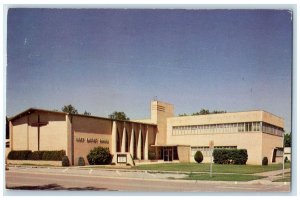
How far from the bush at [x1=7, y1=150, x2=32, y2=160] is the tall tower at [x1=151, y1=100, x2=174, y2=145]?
5.70 m

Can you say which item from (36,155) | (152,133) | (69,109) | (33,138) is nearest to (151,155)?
(152,133)

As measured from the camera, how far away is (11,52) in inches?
732

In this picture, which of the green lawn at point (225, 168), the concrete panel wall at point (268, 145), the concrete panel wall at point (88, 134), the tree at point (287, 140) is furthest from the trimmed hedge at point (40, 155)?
the tree at point (287, 140)

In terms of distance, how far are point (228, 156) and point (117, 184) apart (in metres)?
7.95

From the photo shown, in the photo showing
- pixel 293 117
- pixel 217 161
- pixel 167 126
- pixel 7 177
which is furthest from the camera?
pixel 167 126

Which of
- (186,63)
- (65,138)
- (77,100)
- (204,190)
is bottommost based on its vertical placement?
(204,190)

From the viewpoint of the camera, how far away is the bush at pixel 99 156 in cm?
2241

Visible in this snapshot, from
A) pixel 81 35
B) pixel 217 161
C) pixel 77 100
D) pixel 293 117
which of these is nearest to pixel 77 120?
pixel 77 100

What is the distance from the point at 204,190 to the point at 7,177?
710 cm

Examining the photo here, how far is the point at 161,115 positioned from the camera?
26156 mm

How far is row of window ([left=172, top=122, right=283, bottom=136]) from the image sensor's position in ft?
82.3

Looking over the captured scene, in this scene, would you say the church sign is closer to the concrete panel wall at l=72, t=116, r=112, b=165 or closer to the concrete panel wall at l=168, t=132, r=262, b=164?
the concrete panel wall at l=72, t=116, r=112, b=165

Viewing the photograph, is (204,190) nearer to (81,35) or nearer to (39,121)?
(81,35)

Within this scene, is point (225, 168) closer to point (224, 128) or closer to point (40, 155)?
point (224, 128)
